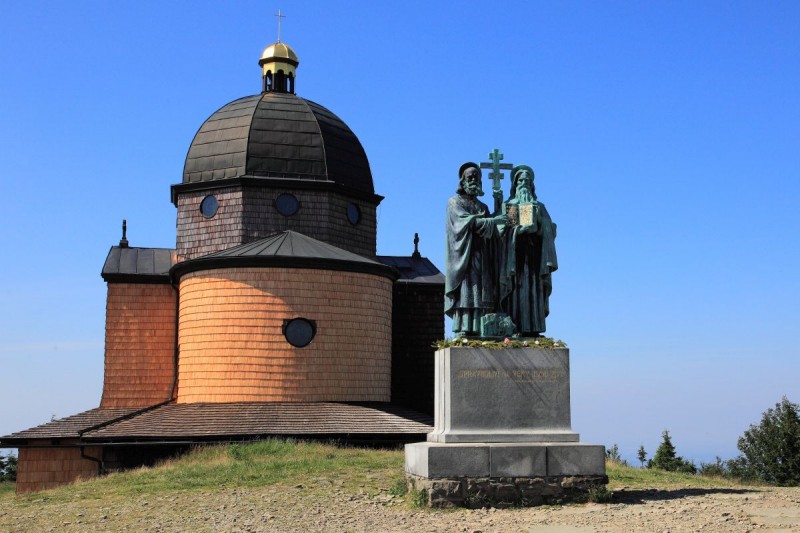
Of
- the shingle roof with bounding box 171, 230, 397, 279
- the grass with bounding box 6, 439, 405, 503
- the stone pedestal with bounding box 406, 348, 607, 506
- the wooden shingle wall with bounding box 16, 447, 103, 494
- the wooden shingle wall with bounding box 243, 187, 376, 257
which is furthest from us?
the wooden shingle wall with bounding box 243, 187, 376, 257

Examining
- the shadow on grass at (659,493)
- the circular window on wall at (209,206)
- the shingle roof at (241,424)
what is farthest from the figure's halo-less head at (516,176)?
the circular window on wall at (209,206)

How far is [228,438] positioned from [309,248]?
6285 mm

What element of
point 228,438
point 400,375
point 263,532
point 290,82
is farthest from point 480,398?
point 290,82

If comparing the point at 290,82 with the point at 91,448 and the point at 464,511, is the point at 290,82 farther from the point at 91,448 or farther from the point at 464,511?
the point at 464,511

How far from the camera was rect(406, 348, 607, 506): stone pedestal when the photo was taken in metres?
13.3

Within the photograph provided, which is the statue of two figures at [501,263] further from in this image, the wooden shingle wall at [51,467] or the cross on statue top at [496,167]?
the wooden shingle wall at [51,467]

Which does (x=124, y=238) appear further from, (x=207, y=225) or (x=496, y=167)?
(x=496, y=167)

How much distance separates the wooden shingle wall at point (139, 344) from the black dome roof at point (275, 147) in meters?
4.11

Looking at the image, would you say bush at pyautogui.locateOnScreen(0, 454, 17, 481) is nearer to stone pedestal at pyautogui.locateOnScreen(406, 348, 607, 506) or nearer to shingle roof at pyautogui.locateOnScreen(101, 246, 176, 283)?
shingle roof at pyautogui.locateOnScreen(101, 246, 176, 283)

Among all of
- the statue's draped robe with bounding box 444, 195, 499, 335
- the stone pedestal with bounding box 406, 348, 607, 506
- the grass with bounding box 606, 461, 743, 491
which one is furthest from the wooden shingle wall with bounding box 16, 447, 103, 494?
the statue's draped robe with bounding box 444, 195, 499, 335

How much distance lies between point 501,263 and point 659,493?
13.9 ft

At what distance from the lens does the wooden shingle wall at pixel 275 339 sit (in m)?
26.1

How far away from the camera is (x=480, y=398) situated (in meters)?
13.8

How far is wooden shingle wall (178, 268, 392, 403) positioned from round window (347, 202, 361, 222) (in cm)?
428
